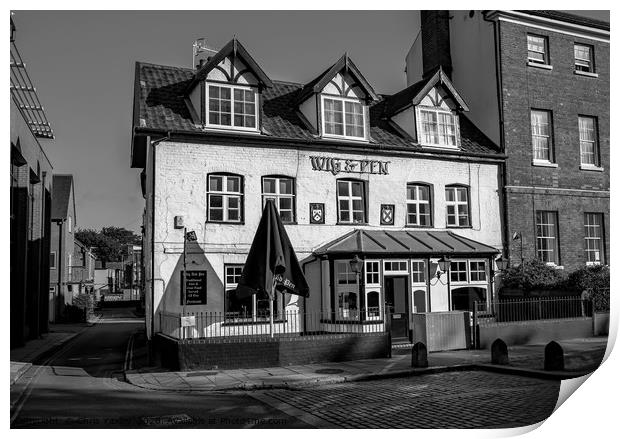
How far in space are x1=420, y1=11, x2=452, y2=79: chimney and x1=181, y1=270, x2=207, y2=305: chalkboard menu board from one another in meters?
11.3

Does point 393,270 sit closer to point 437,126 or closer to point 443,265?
point 443,265

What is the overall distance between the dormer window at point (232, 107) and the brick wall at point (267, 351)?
597 centimetres

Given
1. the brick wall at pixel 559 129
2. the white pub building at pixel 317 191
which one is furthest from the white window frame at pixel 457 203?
the brick wall at pixel 559 129

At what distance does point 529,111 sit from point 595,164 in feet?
8.65

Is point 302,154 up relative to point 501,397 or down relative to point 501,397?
up

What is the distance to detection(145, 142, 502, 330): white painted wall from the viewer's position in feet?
49.9

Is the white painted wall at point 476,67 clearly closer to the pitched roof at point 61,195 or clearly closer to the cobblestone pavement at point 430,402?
the cobblestone pavement at point 430,402

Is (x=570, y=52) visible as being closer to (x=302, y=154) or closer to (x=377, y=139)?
(x=377, y=139)

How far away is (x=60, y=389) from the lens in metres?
11.3

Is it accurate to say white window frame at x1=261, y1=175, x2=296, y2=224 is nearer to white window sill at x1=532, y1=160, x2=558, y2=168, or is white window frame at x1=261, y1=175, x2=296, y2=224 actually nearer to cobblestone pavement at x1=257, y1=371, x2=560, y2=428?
cobblestone pavement at x1=257, y1=371, x2=560, y2=428

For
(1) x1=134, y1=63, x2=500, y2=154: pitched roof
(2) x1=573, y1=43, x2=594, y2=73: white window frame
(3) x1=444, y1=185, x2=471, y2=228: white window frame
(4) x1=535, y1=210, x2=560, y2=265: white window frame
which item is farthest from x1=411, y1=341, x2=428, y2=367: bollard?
(2) x1=573, y1=43, x2=594, y2=73: white window frame

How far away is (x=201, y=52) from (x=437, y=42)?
931cm

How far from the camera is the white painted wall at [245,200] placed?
49.9ft

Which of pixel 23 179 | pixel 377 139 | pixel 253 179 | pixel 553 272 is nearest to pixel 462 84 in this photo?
pixel 377 139
